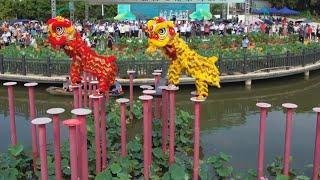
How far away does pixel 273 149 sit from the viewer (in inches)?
440

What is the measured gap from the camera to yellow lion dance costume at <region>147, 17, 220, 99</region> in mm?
9438

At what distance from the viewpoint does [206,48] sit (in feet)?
67.2

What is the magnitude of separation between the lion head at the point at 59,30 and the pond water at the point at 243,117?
2653mm

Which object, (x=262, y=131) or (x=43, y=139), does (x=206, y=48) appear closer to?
(x=262, y=131)

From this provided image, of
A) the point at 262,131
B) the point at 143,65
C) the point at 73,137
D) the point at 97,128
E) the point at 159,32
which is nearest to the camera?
the point at 73,137

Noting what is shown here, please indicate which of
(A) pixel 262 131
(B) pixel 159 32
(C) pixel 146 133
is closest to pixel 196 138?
(C) pixel 146 133

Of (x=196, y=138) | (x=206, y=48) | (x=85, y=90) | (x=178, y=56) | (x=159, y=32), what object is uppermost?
(x=159, y=32)

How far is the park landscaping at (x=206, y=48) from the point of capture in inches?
696

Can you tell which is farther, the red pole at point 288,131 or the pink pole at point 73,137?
the red pole at point 288,131

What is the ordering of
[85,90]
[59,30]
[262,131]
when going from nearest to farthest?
1. [262,131]
2. [59,30]
3. [85,90]

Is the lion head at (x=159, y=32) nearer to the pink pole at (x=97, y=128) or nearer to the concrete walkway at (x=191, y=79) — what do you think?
the pink pole at (x=97, y=128)

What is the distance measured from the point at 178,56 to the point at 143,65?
670 centimetres

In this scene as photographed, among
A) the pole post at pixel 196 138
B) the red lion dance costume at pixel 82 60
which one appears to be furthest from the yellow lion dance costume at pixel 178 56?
the red lion dance costume at pixel 82 60

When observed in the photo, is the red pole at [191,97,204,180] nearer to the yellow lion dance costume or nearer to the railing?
the yellow lion dance costume
